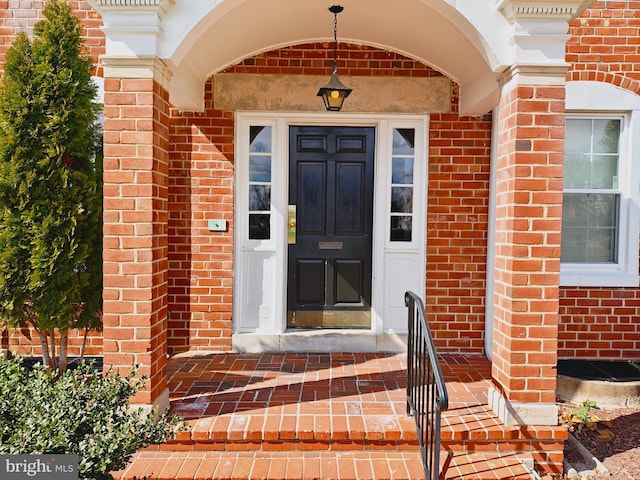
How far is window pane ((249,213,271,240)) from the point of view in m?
4.91

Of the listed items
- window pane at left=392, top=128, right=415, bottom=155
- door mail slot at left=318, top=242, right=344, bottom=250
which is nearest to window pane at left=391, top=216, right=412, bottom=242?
door mail slot at left=318, top=242, right=344, bottom=250

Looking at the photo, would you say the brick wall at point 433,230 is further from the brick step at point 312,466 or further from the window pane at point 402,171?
the brick step at point 312,466

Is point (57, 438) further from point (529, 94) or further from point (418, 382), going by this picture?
point (529, 94)

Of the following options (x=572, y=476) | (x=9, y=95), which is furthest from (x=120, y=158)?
(x=572, y=476)

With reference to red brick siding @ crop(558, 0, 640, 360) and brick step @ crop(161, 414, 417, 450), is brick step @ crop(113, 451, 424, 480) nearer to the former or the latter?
brick step @ crop(161, 414, 417, 450)

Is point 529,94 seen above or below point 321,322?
above

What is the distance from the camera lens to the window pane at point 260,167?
4867 millimetres

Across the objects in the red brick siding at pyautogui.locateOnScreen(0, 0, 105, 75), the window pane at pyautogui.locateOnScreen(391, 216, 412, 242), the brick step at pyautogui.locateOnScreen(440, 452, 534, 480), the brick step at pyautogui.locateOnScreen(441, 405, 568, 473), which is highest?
the red brick siding at pyautogui.locateOnScreen(0, 0, 105, 75)

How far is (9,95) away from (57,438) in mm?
2575

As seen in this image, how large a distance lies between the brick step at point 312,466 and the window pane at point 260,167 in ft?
8.81

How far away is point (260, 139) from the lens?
15.9ft

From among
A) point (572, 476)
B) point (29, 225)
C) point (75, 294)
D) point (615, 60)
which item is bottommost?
point (572, 476)

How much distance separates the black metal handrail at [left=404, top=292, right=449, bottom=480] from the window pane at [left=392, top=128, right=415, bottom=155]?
77.6 inches

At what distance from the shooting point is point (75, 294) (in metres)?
3.58
